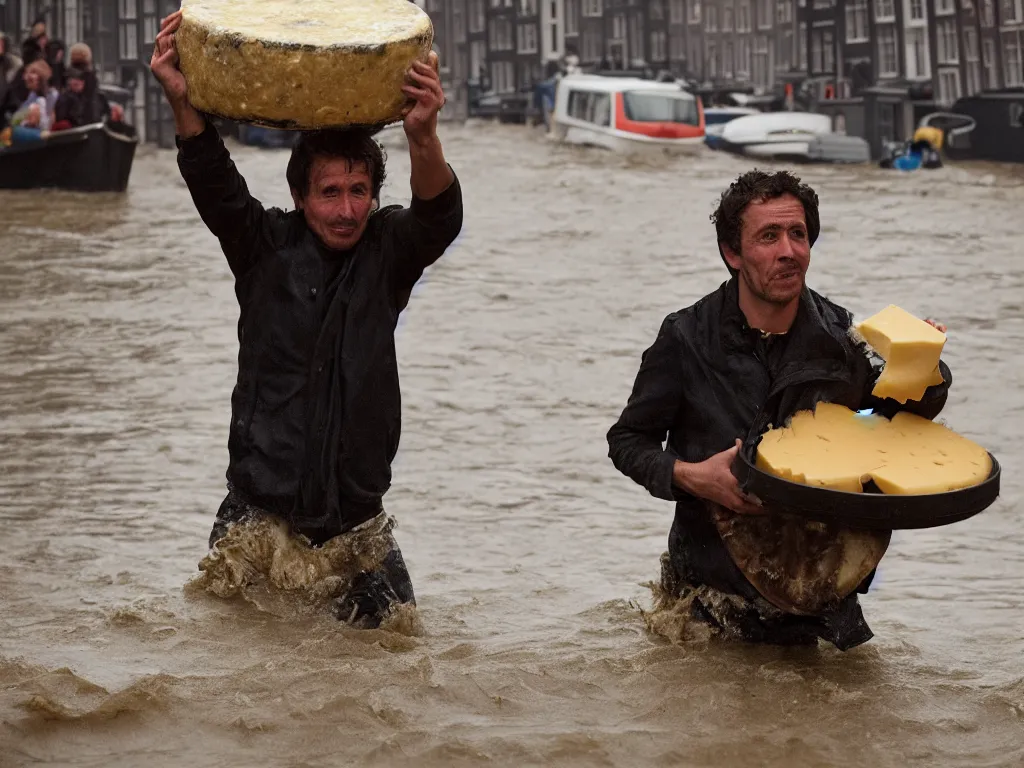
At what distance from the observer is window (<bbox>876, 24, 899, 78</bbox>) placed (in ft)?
124

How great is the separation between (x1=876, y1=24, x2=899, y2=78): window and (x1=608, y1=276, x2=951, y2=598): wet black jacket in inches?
1348

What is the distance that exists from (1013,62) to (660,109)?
7069 millimetres

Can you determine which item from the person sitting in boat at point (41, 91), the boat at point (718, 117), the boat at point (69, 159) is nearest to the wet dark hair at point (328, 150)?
the person sitting in boat at point (41, 91)

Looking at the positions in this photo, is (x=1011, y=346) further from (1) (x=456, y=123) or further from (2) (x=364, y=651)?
(1) (x=456, y=123)

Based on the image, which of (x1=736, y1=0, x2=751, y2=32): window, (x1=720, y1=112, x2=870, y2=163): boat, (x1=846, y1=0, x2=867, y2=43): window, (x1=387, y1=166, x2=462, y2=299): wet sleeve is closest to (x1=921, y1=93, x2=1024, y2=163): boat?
(x1=720, y1=112, x2=870, y2=163): boat

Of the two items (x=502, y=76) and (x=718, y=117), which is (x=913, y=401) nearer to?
(x=718, y=117)

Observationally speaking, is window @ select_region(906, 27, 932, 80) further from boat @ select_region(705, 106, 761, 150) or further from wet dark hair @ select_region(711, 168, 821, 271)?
wet dark hair @ select_region(711, 168, 821, 271)

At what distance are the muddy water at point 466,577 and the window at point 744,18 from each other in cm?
2771

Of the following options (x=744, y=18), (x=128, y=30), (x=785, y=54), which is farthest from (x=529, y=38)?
(x=785, y=54)

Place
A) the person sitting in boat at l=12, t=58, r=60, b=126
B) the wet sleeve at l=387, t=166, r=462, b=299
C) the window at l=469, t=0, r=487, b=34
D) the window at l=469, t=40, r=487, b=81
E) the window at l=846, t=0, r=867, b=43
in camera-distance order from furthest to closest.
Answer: the window at l=469, t=0, r=487, b=34 → the window at l=469, t=40, r=487, b=81 → the window at l=846, t=0, r=867, b=43 → the person sitting in boat at l=12, t=58, r=60, b=126 → the wet sleeve at l=387, t=166, r=462, b=299

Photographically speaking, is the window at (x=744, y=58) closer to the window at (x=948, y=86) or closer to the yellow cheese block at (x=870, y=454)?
the window at (x=948, y=86)

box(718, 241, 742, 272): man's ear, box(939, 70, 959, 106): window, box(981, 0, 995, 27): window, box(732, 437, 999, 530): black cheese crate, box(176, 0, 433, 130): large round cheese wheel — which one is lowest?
box(732, 437, 999, 530): black cheese crate

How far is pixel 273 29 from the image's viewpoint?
4.64m

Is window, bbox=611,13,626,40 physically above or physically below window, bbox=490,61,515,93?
above
